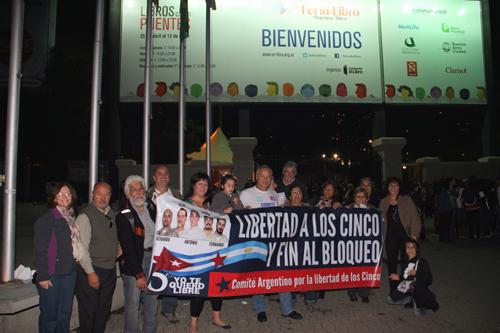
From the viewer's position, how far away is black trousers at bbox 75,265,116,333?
3.32 m

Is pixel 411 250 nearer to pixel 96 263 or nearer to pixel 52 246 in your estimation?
pixel 96 263

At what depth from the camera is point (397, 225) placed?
492 cm

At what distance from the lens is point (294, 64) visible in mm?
15242

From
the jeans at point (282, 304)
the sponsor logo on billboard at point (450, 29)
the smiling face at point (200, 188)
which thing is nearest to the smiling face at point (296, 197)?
the jeans at point (282, 304)

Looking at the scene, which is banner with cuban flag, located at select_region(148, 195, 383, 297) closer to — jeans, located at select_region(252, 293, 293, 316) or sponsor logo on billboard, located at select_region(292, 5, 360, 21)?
jeans, located at select_region(252, 293, 293, 316)

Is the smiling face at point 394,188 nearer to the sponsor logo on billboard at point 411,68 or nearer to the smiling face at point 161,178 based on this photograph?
the smiling face at point 161,178

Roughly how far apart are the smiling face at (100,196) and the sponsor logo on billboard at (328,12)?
14.6 m

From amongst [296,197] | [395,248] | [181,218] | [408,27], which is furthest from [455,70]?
[181,218]

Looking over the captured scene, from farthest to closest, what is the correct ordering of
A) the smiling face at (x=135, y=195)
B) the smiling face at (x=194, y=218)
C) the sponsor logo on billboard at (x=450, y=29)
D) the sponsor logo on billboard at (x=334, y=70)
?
the sponsor logo on billboard at (x=450, y=29) < the sponsor logo on billboard at (x=334, y=70) < the smiling face at (x=194, y=218) < the smiling face at (x=135, y=195)

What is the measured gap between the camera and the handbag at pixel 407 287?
4414 mm

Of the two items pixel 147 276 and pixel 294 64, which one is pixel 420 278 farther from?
pixel 294 64

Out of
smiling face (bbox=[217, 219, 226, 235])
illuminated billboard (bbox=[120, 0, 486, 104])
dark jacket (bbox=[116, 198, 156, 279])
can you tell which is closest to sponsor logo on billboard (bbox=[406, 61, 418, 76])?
illuminated billboard (bbox=[120, 0, 486, 104])

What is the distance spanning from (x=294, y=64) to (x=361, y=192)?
11.3m

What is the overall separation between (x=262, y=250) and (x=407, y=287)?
1971 millimetres
